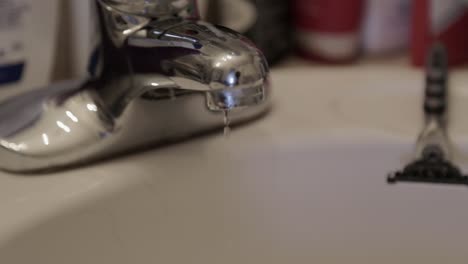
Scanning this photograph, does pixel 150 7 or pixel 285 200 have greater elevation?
pixel 150 7

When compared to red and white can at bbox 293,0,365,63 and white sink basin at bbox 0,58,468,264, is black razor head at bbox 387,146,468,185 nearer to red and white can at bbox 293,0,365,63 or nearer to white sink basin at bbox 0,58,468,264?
white sink basin at bbox 0,58,468,264

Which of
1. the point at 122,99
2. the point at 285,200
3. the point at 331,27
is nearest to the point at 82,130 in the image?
the point at 122,99

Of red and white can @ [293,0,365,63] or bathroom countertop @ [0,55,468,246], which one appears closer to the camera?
bathroom countertop @ [0,55,468,246]

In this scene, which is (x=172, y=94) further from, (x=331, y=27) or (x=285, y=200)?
(x=331, y=27)

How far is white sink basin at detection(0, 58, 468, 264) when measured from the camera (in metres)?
0.36

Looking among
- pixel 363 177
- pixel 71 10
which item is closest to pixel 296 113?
pixel 363 177

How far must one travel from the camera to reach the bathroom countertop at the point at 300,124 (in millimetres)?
329

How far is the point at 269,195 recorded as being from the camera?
0.40 m

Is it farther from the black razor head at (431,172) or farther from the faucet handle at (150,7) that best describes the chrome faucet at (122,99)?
the black razor head at (431,172)

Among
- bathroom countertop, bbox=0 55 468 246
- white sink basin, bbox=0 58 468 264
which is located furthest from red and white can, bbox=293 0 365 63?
white sink basin, bbox=0 58 468 264

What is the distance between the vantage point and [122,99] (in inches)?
13.8

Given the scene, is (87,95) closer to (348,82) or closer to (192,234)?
(192,234)

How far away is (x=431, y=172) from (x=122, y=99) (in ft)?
0.61

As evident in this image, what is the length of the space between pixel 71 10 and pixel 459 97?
29 cm
